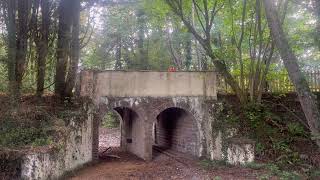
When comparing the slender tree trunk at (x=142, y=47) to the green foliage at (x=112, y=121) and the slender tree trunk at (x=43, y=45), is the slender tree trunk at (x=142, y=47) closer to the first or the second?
the green foliage at (x=112, y=121)

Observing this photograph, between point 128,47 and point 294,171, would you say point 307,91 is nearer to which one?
point 294,171

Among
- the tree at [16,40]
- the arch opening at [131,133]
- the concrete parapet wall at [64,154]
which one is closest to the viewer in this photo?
the concrete parapet wall at [64,154]

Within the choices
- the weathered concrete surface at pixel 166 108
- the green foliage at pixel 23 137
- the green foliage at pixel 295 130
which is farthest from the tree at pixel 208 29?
the green foliage at pixel 23 137

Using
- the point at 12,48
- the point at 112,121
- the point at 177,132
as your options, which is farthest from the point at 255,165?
the point at 112,121

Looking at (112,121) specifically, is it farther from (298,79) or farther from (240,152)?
(298,79)

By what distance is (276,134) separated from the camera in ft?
50.9

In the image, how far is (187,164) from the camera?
14.9m

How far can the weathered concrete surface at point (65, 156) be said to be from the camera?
10.3 metres

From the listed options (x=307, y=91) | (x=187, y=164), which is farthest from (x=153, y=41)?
(x=307, y=91)

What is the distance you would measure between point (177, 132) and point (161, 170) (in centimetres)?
512

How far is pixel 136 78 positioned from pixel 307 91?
794 centimetres

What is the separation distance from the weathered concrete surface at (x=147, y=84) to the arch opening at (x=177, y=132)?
1.35 m

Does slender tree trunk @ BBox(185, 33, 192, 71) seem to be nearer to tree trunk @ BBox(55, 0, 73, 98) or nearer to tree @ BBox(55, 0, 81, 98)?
tree @ BBox(55, 0, 81, 98)

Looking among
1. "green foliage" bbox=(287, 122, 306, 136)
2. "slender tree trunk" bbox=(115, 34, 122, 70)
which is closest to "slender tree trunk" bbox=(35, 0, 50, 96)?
"green foliage" bbox=(287, 122, 306, 136)
